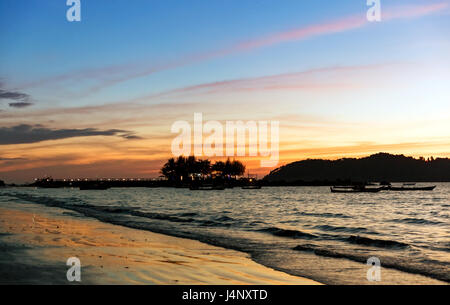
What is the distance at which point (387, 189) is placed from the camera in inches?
7500

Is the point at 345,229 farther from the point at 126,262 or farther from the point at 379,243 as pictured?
the point at 126,262

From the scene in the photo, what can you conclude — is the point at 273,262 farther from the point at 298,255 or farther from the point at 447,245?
the point at 447,245

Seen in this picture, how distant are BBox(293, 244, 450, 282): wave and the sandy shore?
3.90m

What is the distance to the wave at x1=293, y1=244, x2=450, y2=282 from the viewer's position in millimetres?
15062

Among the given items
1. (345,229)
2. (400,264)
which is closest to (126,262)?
(400,264)

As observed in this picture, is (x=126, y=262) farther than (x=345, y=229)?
No

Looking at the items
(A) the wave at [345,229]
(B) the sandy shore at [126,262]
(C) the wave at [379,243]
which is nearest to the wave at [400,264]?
(B) the sandy shore at [126,262]

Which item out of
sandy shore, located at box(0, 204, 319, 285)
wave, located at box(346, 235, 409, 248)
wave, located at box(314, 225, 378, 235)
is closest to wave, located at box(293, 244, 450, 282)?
sandy shore, located at box(0, 204, 319, 285)

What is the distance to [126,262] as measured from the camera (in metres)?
15.3

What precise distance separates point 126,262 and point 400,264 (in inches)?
418

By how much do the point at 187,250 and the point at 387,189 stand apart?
186 m

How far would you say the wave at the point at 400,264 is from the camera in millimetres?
15062

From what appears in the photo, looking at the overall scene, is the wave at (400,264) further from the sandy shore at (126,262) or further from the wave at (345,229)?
the wave at (345,229)
